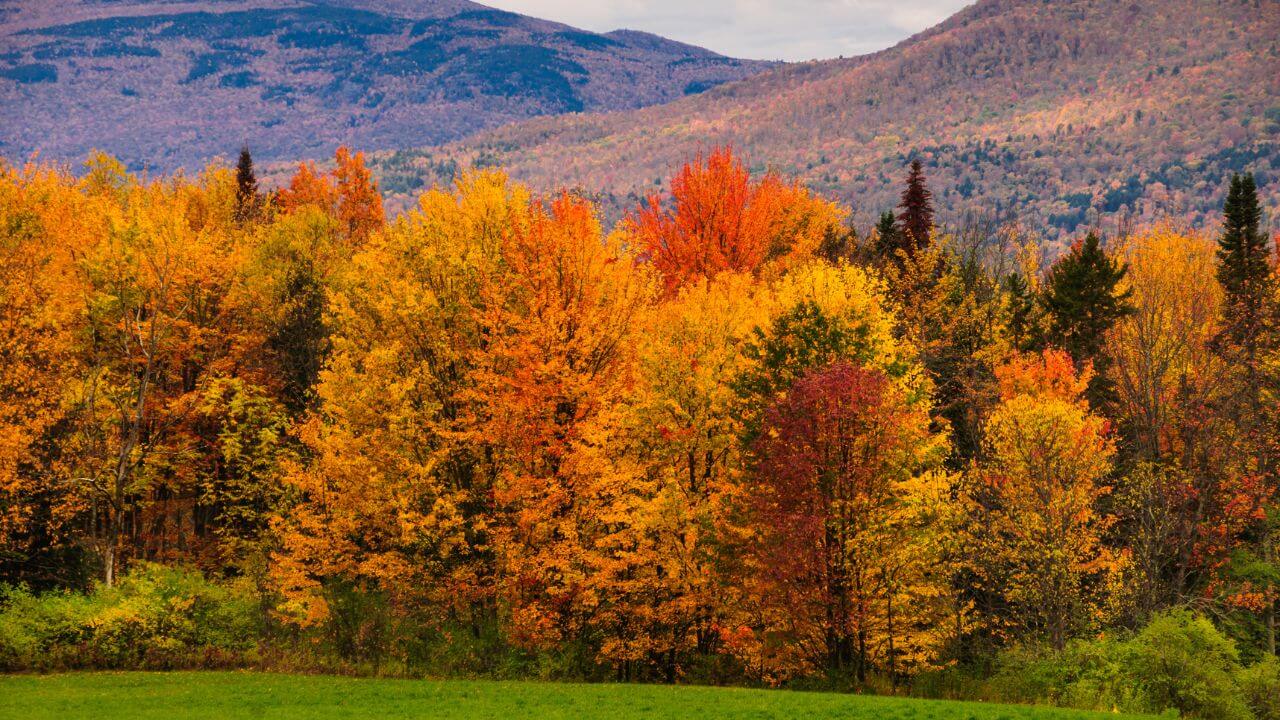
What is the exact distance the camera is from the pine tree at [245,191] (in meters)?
75.2

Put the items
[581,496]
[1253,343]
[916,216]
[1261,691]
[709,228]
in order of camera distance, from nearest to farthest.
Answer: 1. [1261,691]
2. [581,496]
3. [1253,343]
4. [709,228]
5. [916,216]

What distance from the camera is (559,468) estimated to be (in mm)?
35781

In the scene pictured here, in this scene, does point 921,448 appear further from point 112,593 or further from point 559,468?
point 112,593

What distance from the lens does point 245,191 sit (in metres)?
82.6

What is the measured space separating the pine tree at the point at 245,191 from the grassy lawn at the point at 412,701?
4911cm

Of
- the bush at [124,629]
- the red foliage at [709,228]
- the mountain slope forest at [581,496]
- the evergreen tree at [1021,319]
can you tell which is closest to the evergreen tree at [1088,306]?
the evergreen tree at [1021,319]

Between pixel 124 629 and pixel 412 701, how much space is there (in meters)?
13.1

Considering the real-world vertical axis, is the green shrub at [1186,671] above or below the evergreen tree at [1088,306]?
below

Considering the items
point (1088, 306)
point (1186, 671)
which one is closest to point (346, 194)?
point (1088, 306)

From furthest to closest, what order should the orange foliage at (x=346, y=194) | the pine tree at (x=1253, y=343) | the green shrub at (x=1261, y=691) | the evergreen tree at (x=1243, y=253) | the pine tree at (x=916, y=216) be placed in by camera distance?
the orange foliage at (x=346, y=194), the pine tree at (x=916, y=216), the evergreen tree at (x=1243, y=253), the pine tree at (x=1253, y=343), the green shrub at (x=1261, y=691)

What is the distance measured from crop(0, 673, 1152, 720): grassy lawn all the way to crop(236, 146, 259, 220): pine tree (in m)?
49.1

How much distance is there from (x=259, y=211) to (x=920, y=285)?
49.6 m

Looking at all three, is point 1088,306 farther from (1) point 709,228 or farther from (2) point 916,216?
(1) point 709,228

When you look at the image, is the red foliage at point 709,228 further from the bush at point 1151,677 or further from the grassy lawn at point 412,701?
the grassy lawn at point 412,701
